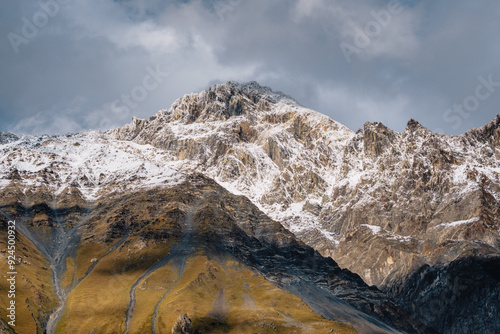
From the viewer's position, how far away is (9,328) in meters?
190
